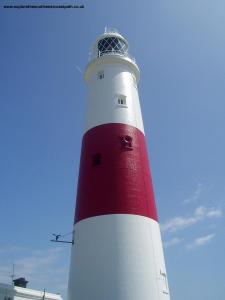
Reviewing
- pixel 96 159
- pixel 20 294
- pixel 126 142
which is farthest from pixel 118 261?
pixel 20 294

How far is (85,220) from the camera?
14.3 m

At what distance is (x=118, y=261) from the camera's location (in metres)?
12.8

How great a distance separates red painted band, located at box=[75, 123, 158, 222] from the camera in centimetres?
1415

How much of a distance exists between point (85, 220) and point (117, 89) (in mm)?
7243

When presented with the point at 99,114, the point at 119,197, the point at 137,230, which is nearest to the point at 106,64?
the point at 99,114

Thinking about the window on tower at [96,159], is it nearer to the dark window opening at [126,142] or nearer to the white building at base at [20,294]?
the dark window opening at [126,142]

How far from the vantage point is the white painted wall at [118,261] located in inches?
492

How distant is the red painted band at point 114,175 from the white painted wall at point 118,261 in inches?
20.6

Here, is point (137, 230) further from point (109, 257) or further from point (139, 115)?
point (139, 115)

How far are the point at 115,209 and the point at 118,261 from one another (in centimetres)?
211

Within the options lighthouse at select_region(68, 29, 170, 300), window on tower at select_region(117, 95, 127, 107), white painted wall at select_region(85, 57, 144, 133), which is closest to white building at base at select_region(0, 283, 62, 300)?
lighthouse at select_region(68, 29, 170, 300)

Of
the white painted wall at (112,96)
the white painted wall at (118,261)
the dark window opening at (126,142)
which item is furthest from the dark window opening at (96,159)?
the white painted wall at (118,261)

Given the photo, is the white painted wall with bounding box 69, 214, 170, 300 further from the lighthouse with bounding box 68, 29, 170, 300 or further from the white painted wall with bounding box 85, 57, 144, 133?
the white painted wall with bounding box 85, 57, 144, 133

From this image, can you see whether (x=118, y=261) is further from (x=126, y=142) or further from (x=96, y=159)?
(x=126, y=142)
